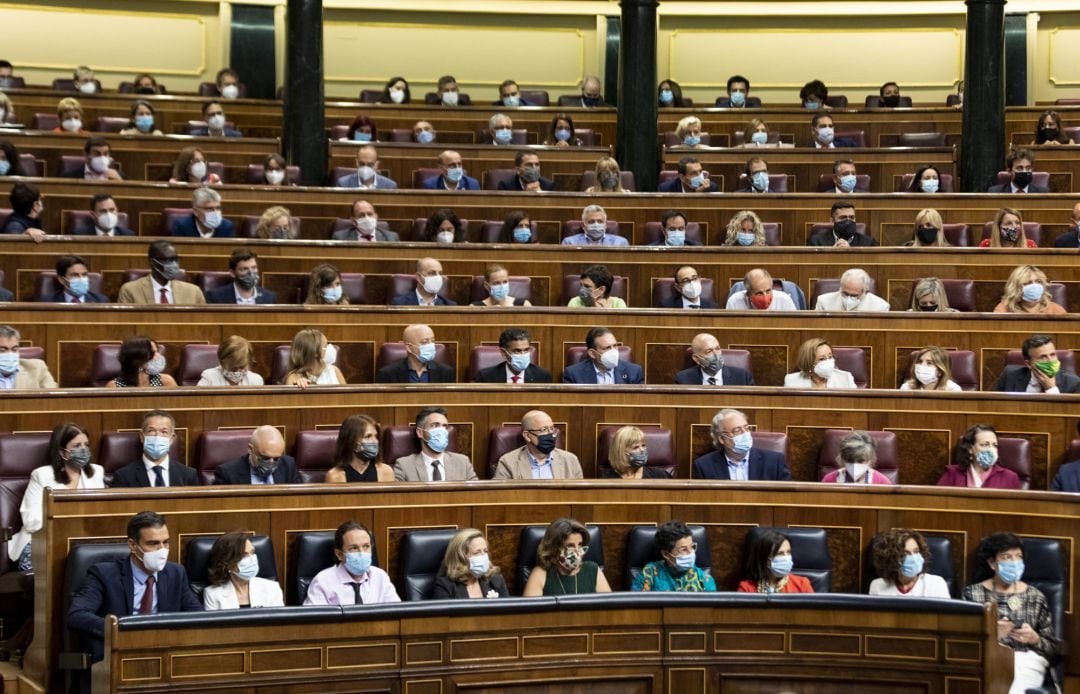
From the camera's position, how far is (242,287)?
22.4ft

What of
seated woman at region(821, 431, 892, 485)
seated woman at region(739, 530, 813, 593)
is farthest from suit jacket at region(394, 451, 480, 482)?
seated woman at region(821, 431, 892, 485)

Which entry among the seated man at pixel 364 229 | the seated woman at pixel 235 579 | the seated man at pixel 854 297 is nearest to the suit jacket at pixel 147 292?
the seated man at pixel 364 229

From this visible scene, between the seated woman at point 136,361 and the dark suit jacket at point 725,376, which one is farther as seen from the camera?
the dark suit jacket at point 725,376

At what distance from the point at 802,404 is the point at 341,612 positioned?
249 centimetres

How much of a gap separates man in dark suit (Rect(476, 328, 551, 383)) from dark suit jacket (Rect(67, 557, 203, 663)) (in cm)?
190

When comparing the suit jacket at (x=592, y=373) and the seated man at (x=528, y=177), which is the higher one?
the seated man at (x=528, y=177)

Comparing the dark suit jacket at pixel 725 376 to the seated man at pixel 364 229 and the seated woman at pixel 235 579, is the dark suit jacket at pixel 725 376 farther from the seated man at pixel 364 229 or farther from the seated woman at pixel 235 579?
the seated woman at pixel 235 579

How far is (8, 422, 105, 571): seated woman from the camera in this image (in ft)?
16.6

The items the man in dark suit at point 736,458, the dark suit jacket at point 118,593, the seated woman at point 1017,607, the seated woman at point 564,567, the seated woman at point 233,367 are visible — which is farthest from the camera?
the seated woman at point 233,367

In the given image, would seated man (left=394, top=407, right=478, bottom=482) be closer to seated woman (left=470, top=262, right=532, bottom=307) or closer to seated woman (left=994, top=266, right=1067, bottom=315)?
seated woman (left=470, top=262, right=532, bottom=307)

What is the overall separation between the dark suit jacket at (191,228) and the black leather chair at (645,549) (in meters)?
3.16

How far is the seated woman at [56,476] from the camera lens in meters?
5.07

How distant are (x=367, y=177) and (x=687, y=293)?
7.04ft

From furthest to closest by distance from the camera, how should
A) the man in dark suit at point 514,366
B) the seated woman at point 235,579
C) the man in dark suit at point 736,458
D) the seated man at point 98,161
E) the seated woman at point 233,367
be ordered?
1. the seated man at point 98,161
2. the man in dark suit at point 514,366
3. the seated woman at point 233,367
4. the man in dark suit at point 736,458
5. the seated woman at point 235,579
